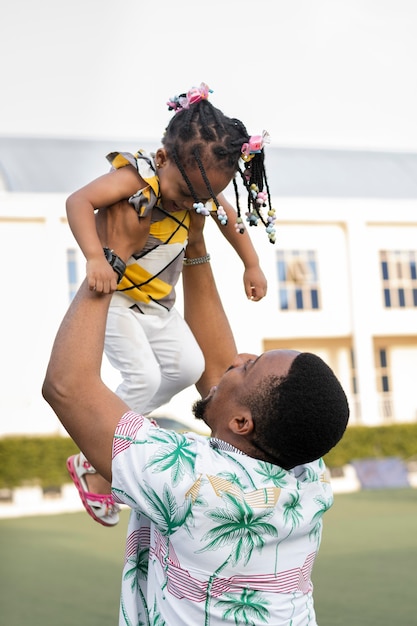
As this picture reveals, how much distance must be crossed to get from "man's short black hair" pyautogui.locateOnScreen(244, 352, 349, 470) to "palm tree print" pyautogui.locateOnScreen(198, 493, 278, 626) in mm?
112

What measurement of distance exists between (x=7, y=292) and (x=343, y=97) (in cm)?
1271

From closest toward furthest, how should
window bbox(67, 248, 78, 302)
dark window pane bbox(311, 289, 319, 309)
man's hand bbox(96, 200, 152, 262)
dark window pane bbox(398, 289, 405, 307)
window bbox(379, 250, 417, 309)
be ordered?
man's hand bbox(96, 200, 152, 262) → window bbox(67, 248, 78, 302) → dark window pane bbox(311, 289, 319, 309) → window bbox(379, 250, 417, 309) → dark window pane bbox(398, 289, 405, 307)

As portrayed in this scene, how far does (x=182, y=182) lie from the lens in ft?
6.46

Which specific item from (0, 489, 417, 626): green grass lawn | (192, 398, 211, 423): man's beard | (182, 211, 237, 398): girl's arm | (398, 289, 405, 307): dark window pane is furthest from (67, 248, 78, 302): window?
(192, 398, 211, 423): man's beard

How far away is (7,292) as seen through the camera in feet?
60.5

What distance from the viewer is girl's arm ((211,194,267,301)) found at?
231cm

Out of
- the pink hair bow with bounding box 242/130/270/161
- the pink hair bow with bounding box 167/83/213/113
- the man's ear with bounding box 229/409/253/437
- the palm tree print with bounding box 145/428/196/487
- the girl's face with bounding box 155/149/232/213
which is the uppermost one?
the pink hair bow with bounding box 167/83/213/113

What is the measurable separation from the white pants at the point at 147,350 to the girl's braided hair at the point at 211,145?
1.50ft

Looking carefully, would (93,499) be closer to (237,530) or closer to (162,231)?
(162,231)

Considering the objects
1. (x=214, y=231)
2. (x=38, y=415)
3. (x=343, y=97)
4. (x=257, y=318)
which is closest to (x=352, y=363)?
(x=257, y=318)

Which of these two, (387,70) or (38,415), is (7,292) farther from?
(387,70)

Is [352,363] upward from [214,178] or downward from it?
Result: downward

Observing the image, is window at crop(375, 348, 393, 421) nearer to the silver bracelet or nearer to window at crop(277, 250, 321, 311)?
window at crop(277, 250, 321, 311)

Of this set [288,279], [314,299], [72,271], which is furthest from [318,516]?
[314,299]
